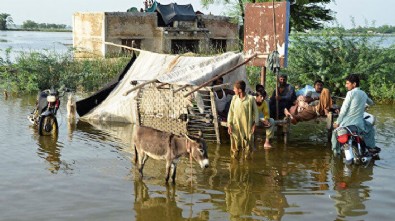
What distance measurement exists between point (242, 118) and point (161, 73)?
11.7 ft

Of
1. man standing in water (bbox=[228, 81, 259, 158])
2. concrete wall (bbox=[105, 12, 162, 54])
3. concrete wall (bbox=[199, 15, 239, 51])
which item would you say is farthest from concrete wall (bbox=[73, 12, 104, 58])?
man standing in water (bbox=[228, 81, 259, 158])

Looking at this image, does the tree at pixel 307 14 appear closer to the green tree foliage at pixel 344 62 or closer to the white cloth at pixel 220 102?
the green tree foliage at pixel 344 62

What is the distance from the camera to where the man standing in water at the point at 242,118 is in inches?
343

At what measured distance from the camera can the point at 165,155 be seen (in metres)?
7.15

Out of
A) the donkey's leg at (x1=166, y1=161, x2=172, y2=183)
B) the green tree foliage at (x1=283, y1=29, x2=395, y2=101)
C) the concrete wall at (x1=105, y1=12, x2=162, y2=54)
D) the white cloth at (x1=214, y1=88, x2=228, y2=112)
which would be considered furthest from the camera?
the concrete wall at (x1=105, y1=12, x2=162, y2=54)

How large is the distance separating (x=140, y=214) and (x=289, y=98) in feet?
18.0

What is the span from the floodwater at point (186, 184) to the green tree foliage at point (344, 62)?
5.61m

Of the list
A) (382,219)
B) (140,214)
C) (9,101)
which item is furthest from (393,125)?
(9,101)

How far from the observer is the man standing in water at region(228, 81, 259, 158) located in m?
8.72

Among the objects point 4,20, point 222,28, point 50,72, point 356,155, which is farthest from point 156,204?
point 4,20

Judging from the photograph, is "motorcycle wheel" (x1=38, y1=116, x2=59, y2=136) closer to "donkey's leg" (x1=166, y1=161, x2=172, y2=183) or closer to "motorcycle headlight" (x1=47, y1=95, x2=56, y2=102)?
"motorcycle headlight" (x1=47, y1=95, x2=56, y2=102)

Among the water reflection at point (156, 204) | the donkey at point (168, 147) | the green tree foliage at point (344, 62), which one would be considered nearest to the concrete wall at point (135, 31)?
the green tree foliage at point (344, 62)

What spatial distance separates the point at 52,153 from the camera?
929 centimetres

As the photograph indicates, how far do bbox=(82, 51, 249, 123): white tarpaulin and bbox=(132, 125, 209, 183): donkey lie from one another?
2.62 meters
